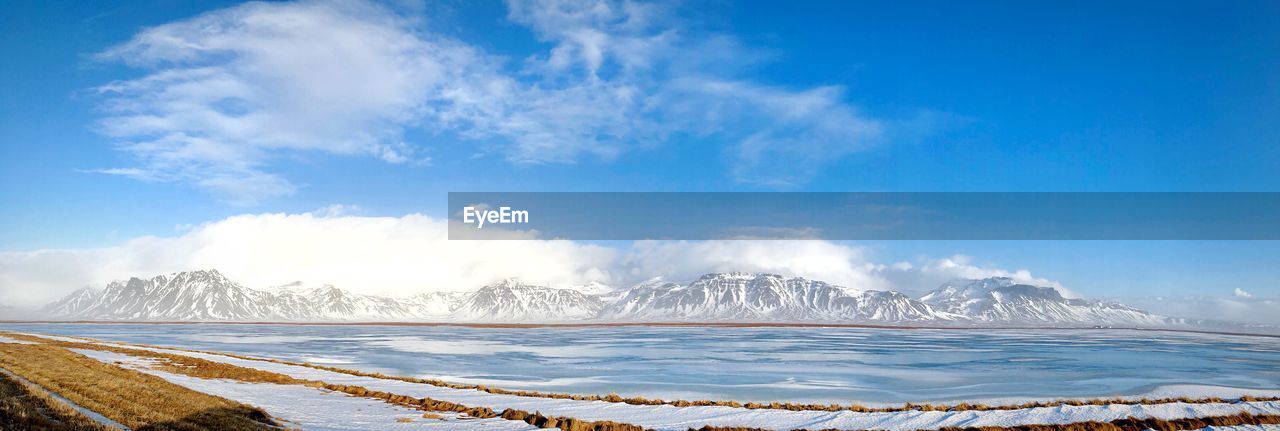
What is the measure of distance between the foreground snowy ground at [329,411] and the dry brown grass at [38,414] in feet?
16.1

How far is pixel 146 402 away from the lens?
784 inches

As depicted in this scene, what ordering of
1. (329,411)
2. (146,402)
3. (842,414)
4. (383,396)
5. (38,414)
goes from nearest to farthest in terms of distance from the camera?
(38,414), (146,402), (329,411), (842,414), (383,396)

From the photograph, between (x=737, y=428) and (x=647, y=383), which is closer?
(x=737, y=428)

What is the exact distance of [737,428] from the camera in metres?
20.3

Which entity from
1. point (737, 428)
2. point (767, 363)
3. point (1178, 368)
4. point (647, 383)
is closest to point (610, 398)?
point (737, 428)

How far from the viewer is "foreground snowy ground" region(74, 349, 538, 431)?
19828mm

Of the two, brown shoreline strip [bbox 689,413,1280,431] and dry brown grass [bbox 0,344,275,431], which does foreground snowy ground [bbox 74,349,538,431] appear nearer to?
dry brown grass [bbox 0,344,275,431]

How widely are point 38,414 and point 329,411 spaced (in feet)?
27.2

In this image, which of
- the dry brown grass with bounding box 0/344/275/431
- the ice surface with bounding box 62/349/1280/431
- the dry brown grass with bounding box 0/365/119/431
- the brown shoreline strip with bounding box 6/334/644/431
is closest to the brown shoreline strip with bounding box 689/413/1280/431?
the ice surface with bounding box 62/349/1280/431

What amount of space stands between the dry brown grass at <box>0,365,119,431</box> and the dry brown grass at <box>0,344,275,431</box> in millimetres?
794

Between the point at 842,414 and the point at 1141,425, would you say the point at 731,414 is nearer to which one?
the point at 842,414

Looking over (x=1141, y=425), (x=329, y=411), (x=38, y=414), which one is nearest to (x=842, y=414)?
(x=1141, y=425)

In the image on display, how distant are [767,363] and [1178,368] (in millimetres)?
34125

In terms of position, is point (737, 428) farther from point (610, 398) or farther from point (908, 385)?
point (908, 385)
